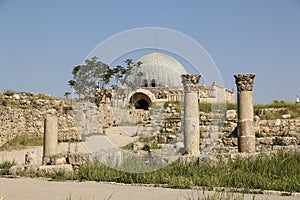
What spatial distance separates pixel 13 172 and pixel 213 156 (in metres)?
4.77

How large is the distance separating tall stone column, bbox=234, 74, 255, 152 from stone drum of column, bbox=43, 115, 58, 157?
18.2ft

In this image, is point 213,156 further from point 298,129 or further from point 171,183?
point 298,129

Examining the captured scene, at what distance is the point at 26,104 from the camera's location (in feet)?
73.6

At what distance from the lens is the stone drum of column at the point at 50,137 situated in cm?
1254

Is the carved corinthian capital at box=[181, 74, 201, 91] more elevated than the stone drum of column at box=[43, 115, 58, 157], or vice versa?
the carved corinthian capital at box=[181, 74, 201, 91]

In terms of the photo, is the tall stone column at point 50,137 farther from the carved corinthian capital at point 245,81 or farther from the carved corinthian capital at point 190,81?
the carved corinthian capital at point 245,81

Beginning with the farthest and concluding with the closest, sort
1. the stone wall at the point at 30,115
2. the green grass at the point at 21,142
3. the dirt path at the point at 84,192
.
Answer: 1. the stone wall at the point at 30,115
2. the green grass at the point at 21,142
3. the dirt path at the point at 84,192

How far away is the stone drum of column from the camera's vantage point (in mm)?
12540

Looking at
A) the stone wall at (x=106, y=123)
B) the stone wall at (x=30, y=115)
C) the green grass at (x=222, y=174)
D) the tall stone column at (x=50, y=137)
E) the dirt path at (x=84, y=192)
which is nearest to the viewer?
the dirt path at (x=84, y=192)

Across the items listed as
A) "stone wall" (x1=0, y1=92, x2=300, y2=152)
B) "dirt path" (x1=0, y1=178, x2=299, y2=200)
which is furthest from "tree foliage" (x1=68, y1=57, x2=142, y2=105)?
"dirt path" (x1=0, y1=178, x2=299, y2=200)

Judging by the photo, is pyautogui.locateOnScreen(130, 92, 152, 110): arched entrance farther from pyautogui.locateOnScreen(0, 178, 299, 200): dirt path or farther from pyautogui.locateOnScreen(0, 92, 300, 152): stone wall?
pyautogui.locateOnScreen(0, 178, 299, 200): dirt path

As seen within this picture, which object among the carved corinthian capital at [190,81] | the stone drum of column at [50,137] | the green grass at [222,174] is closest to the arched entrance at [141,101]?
the carved corinthian capital at [190,81]

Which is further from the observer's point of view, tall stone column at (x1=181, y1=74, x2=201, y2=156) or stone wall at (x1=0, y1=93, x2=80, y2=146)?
stone wall at (x1=0, y1=93, x2=80, y2=146)

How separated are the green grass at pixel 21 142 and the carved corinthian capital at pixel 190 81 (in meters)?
8.25
